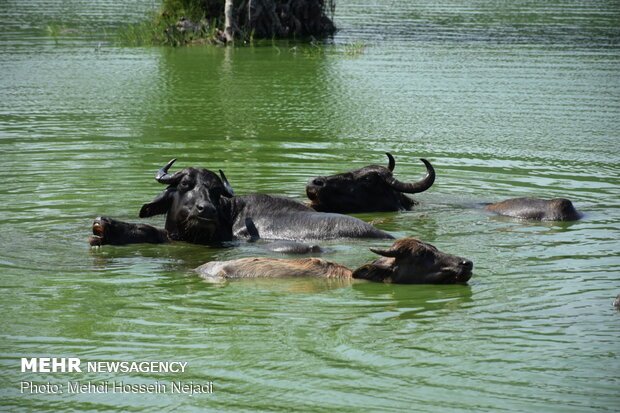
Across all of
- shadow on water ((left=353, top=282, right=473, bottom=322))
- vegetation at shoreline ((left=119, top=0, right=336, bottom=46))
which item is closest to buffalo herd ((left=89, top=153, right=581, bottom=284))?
shadow on water ((left=353, top=282, right=473, bottom=322))

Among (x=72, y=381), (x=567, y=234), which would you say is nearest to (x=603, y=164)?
(x=567, y=234)

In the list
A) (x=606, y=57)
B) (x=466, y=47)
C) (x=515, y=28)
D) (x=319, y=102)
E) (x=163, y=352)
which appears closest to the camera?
(x=163, y=352)

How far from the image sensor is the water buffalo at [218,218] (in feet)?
35.2

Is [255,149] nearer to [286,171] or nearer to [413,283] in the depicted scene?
[286,171]

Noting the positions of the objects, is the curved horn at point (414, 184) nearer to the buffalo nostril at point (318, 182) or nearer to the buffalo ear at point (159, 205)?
the buffalo nostril at point (318, 182)

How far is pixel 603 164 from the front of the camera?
14.9 m

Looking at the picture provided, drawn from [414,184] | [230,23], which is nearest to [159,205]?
[414,184]

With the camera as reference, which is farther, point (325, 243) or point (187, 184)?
point (187, 184)

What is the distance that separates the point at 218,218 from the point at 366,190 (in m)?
2.45

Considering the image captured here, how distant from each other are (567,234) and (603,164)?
421 cm

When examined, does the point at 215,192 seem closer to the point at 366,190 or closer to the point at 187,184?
the point at 187,184

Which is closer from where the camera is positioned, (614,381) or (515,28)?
(614,381)

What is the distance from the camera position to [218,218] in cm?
1083

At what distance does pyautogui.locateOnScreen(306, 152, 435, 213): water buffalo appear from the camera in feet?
40.2
